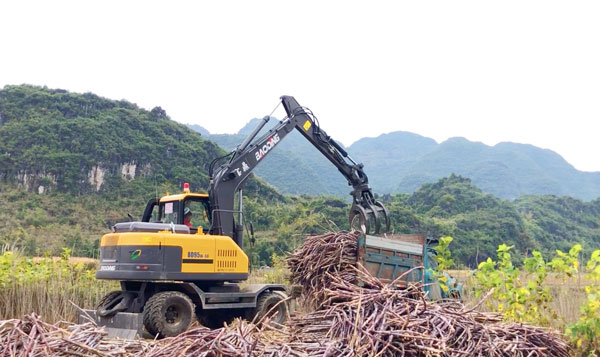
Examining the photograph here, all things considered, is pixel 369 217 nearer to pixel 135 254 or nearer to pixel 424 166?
pixel 135 254

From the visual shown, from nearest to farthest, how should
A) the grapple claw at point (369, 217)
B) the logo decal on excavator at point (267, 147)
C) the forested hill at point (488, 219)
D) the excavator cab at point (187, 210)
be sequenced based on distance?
the excavator cab at point (187, 210), the logo decal on excavator at point (267, 147), the grapple claw at point (369, 217), the forested hill at point (488, 219)

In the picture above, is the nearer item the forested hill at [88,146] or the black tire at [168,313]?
the black tire at [168,313]

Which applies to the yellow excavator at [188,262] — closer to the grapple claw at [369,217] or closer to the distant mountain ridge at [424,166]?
the grapple claw at [369,217]

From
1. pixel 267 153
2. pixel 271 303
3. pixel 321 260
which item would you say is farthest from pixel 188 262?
pixel 267 153

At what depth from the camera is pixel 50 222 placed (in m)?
35.5

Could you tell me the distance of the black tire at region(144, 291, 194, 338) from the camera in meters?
9.02

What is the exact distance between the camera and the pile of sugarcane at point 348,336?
3.50 m

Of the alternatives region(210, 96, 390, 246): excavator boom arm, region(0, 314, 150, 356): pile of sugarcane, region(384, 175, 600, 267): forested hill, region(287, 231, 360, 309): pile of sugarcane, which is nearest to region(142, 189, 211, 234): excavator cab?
region(210, 96, 390, 246): excavator boom arm

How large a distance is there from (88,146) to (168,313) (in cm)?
3811

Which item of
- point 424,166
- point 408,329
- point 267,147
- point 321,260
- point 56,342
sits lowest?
point 56,342

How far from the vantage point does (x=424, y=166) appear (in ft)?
423

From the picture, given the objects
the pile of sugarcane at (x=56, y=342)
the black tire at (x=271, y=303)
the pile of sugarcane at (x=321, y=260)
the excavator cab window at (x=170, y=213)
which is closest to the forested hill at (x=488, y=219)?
the black tire at (x=271, y=303)

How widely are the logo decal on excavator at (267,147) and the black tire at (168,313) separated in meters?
3.27

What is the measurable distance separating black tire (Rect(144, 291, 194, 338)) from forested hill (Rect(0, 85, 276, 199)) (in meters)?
32.3
